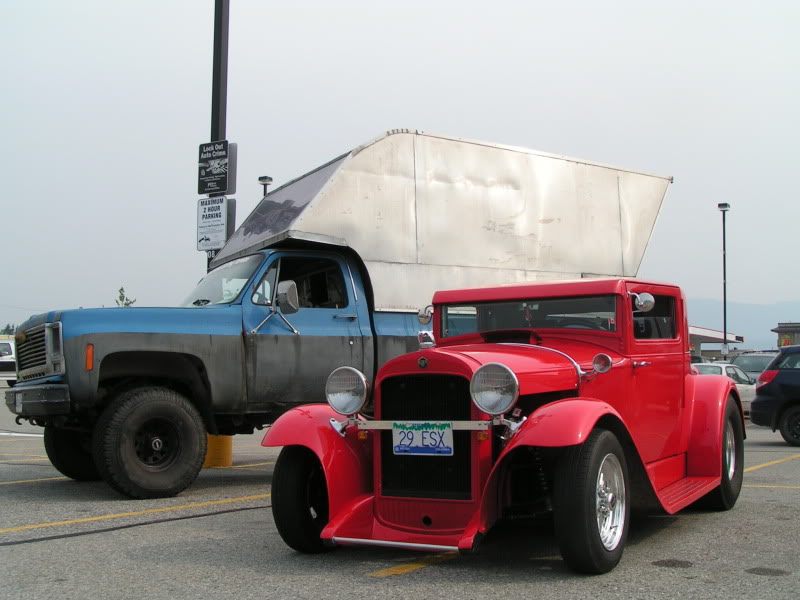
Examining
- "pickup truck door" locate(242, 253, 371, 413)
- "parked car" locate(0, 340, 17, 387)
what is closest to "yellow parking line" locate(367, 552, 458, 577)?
"pickup truck door" locate(242, 253, 371, 413)

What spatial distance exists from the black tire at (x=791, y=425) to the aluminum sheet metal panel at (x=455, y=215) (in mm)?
4508

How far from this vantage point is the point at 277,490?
18.5ft

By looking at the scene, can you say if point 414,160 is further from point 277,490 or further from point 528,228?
point 277,490

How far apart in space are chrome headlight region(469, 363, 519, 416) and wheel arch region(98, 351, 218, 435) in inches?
162

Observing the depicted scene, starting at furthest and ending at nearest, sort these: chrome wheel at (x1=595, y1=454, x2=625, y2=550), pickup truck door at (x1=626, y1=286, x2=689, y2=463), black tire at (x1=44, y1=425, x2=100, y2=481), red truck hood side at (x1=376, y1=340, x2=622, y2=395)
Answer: black tire at (x1=44, y1=425, x2=100, y2=481)
pickup truck door at (x1=626, y1=286, x2=689, y2=463)
red truck hood side at (x1=376, y1=340, x2=622, y2=395)
chrome wheel at (x1=595, y1=454, x2=625, y2=550)

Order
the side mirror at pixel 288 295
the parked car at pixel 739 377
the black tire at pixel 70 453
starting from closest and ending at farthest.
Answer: the side mirror at pixel 288 295, the black tire at pixel 70 453, the parked car at pixel 739 377

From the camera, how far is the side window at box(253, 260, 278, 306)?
877 cm

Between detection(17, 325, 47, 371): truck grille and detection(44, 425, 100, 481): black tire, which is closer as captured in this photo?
detection(17, 325, 47, 371): truck grille

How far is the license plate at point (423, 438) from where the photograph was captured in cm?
516

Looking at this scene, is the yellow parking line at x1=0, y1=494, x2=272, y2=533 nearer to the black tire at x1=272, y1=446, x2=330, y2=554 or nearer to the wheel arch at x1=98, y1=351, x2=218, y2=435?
the wheel arch at x1=98, y1=351, x2=218, y2=435

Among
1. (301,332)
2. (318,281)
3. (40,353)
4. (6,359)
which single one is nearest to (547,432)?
(301,332)

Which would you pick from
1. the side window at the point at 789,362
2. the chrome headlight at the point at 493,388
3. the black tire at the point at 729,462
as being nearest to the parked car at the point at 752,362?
the side window at the point at 789,362

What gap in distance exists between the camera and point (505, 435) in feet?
16.7

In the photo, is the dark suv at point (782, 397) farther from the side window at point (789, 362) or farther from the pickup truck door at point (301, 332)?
the pickup truck door at point (301, 332)
